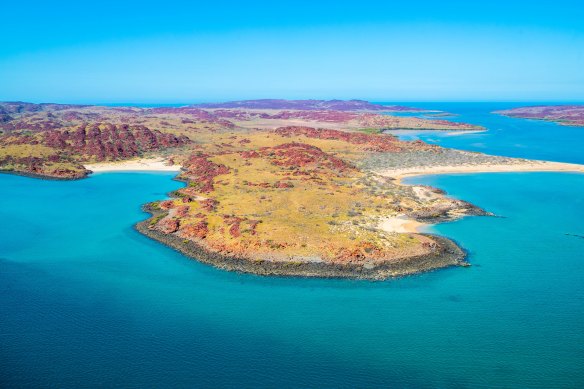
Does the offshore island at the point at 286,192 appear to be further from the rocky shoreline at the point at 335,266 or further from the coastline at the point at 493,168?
the coastline at the point at 493,168

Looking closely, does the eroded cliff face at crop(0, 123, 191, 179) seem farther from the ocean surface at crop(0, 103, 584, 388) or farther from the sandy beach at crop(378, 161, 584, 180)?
the sandy beach at crop(378, 161, 584, 180)

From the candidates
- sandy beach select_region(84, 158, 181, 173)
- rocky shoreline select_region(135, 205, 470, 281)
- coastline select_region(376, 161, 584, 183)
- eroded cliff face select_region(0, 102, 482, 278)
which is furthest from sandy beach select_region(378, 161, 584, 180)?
sandy beach select_region(84, 158, 181, 173)

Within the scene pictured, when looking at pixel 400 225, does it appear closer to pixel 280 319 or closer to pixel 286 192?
pixel 286 192

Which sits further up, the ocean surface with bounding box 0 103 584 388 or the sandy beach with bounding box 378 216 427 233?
the sandy beach with bounding box 378 216 427 233

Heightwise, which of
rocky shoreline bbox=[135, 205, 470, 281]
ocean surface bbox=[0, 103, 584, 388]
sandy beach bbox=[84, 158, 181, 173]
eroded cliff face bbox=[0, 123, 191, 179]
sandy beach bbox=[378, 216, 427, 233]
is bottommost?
ocean surface bbox=[0, 103, 584, 388]

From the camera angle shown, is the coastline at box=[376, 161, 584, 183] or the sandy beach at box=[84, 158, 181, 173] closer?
the coastline at box=[376, 161, 584, 183]

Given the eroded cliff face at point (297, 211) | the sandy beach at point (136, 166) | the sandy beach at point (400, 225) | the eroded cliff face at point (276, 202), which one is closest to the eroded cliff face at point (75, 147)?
the eroded cliff face at point (276, 202)
